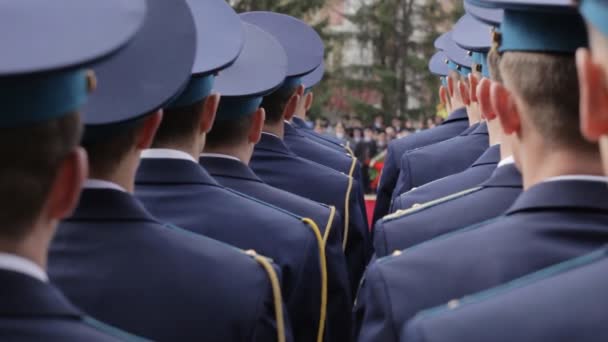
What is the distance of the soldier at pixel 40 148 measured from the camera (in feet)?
5.81

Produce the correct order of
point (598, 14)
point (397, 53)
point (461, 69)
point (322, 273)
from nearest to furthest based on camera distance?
1. point (598, 14)
2. point (322, 273)
3. point (461, 69)
4. point (397, 53)

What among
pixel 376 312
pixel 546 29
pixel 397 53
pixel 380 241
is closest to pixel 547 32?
pixel 546 29

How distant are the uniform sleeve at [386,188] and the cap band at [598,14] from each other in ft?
16.9

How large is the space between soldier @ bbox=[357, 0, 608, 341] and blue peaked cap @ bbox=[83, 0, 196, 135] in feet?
1.95

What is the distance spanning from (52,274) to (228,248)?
422mm

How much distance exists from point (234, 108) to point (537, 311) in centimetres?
216

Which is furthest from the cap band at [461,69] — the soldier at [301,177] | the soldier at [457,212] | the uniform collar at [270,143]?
the soldier at [457,212]

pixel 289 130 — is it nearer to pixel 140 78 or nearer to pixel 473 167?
pixel 473 167

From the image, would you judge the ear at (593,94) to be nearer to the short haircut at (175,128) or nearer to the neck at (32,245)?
the neck at (32,245)

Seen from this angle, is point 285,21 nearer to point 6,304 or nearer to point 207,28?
point 207,28

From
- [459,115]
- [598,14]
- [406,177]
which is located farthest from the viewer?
[459,115]

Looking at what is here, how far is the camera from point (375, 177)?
873 inches

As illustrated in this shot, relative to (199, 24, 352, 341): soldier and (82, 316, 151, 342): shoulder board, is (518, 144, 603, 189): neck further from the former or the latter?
(199, 24, 352, 341): soldier

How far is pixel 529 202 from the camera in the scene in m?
2.37
